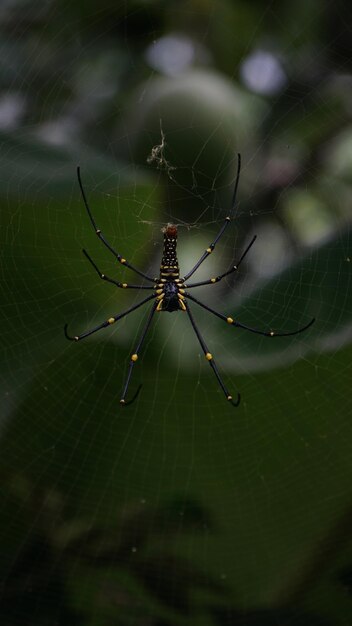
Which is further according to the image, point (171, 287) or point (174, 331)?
point (171, 287)

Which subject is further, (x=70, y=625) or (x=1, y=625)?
(x=1, y=625)

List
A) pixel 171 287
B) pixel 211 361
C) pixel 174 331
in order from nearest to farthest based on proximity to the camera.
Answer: pixel 174 331 < pixel 211 361 < pixel 171 287

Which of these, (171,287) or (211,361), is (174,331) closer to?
(211,361)

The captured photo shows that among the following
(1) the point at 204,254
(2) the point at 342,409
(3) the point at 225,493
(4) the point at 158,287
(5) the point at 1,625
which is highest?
(4) the point at 158,287

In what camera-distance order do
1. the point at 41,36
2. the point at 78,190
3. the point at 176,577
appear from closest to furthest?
1. the point at 78,190
2. the point at 176,577
3. the point at 41,36

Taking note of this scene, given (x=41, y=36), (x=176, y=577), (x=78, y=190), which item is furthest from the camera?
(x=41, y=36)

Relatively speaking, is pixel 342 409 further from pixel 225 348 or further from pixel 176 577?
pixel 176 577

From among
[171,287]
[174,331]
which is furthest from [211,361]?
[171,287]

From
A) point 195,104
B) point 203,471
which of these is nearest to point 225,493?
point 203,471
